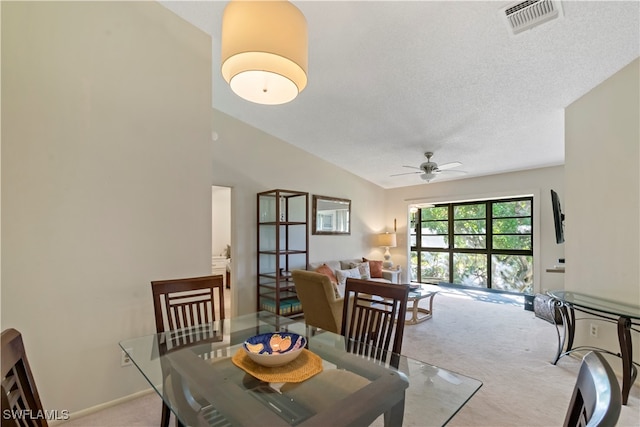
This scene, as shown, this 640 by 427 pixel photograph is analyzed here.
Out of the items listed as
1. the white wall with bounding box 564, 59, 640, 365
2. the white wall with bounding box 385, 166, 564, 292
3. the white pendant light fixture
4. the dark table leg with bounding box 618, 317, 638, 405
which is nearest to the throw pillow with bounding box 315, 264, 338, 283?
the white wall with bounding box 385, 166, 564, 292

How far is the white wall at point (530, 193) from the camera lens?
5137mm

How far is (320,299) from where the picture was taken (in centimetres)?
306

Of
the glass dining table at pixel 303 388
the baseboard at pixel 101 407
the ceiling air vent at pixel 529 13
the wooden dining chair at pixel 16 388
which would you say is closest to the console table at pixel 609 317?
the glass dining table at pixel 303 388

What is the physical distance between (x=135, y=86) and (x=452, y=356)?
12.7 ft

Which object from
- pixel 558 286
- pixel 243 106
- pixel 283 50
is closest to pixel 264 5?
pixel 283 50

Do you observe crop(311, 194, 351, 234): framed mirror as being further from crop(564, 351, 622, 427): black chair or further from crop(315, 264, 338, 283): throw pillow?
crop(564, 351, 622, 427): black chair

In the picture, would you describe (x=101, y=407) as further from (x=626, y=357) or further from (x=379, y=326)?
(x=626, y=357)

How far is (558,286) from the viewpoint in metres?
5.03

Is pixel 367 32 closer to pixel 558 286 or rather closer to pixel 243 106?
pixel 243 106

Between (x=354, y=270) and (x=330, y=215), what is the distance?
1.17 metres

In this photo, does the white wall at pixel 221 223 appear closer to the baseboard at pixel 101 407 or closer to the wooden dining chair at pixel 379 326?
the baseboard at pixel 101 407

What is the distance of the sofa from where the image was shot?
4.88 meters

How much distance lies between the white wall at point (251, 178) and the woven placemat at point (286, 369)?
2904 millimetres

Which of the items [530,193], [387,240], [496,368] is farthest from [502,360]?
[387,240]
